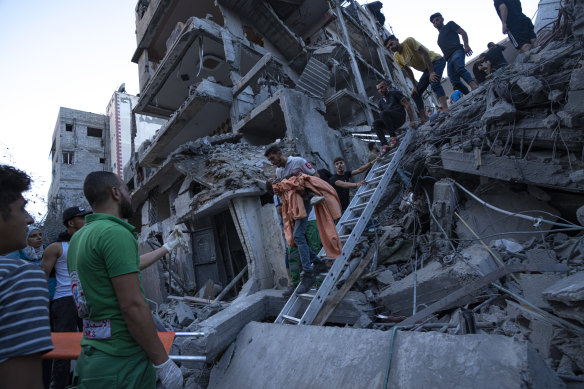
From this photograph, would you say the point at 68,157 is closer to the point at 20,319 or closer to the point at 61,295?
the point at 61,295

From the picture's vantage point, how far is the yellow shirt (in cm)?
634

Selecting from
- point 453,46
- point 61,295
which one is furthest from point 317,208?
point 453,46

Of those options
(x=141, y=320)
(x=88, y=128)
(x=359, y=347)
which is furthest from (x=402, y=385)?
(x=88, y=128)

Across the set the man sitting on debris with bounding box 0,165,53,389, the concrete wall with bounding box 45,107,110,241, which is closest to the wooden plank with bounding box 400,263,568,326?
the man sitting on debris with bounding box 0,165,53,389

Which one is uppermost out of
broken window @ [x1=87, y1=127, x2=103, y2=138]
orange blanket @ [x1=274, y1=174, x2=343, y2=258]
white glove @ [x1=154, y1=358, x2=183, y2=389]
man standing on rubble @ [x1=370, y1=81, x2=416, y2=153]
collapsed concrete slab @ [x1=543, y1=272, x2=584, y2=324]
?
broken window @ [x1=87, y1=127, x2=103, y2=138]

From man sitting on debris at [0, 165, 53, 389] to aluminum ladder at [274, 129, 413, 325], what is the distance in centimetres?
256

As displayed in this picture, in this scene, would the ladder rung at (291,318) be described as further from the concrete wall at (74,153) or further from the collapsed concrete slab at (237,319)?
the concrete wall at (74,153)

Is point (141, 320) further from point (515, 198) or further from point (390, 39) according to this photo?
point (390, 39)

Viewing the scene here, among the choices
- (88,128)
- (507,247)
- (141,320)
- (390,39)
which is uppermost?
(88,128)

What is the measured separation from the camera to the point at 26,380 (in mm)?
983

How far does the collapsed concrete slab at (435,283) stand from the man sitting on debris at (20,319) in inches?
130

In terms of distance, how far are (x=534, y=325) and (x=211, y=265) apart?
28.2 feet

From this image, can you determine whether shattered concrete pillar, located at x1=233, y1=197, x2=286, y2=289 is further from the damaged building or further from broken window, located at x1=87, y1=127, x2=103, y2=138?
broken window, located at x1=87, y1=127, x2=103, y2=138

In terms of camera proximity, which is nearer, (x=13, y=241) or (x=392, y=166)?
(x=13, y=241)
